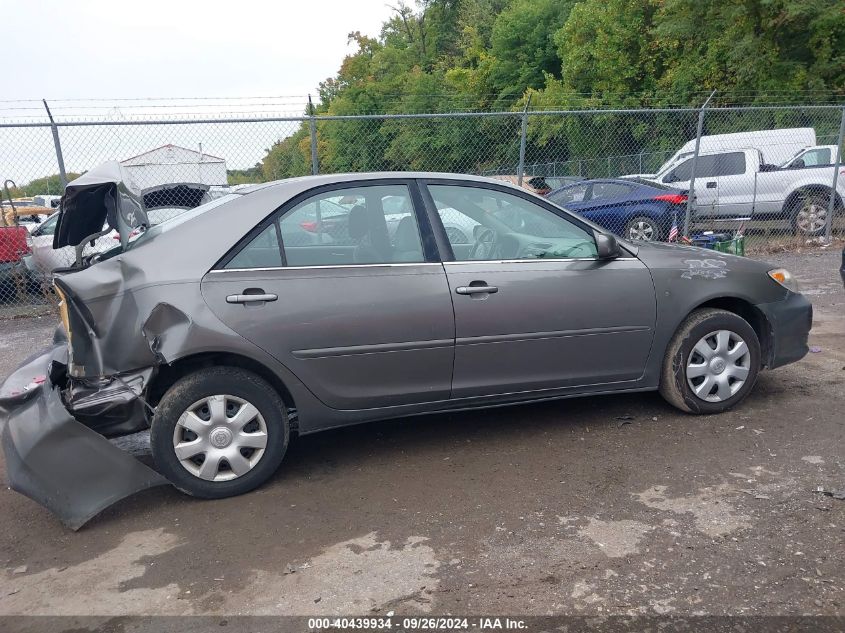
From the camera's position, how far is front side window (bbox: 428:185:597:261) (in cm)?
440

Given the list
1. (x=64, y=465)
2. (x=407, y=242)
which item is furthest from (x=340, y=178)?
(x=64, y=465)

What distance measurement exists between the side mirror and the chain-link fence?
3.77 meters

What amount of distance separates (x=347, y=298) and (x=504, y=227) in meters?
1.09

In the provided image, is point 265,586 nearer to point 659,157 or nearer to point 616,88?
point 659,157

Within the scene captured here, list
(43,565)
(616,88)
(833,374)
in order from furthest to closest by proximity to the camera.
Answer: (616,88) → (833,374) → (43,565)

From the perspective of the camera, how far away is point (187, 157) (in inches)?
593

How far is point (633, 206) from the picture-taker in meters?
12.1

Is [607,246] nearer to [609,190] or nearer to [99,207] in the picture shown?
[99,207]

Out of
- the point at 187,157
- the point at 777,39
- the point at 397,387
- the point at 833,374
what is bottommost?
the point at 833,374

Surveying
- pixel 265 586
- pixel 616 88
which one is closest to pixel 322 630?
pixel 265 586

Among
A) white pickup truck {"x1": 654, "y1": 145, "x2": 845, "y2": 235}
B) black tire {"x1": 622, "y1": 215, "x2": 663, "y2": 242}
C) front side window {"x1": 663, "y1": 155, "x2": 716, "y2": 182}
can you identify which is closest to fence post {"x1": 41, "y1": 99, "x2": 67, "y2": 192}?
black tire {"x1": 622, "y1": 215, "x2": 663, "y2": 242}

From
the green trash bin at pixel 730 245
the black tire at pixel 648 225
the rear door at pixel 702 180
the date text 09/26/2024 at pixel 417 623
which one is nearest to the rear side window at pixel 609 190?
the black tire at pixel 648 225

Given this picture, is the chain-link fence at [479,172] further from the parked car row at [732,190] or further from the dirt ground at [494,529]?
the dirt ground at [494,529]

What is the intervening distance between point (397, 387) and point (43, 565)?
190 centimetres
